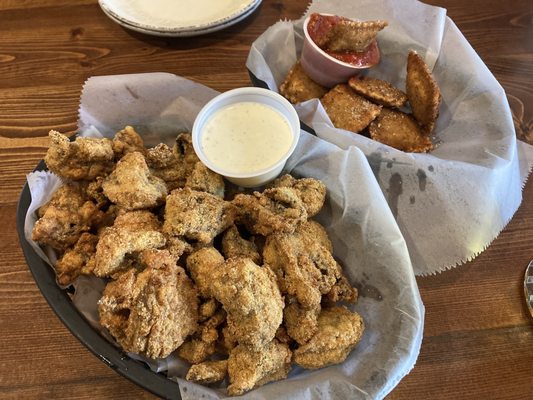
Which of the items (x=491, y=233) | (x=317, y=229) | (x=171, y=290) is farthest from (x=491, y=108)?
(x=171, y=290)

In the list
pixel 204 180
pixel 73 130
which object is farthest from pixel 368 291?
pixel 73 130

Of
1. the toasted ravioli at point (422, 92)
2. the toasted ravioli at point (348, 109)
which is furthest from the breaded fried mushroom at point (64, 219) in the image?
the toasted ravioli at point (422, 92)

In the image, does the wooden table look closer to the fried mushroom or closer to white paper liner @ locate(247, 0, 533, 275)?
white paper liner @ locate(247, 0, 533, 275)

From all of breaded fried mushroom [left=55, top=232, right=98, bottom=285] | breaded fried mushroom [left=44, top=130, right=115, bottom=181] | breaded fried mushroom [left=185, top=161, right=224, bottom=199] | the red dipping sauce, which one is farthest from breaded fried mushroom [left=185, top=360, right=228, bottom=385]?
the red dipping sauce

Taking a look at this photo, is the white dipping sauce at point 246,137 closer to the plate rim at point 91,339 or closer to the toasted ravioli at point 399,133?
the toasted ravioli at point 399,133

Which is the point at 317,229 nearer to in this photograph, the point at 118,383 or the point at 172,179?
the point at 172,179
